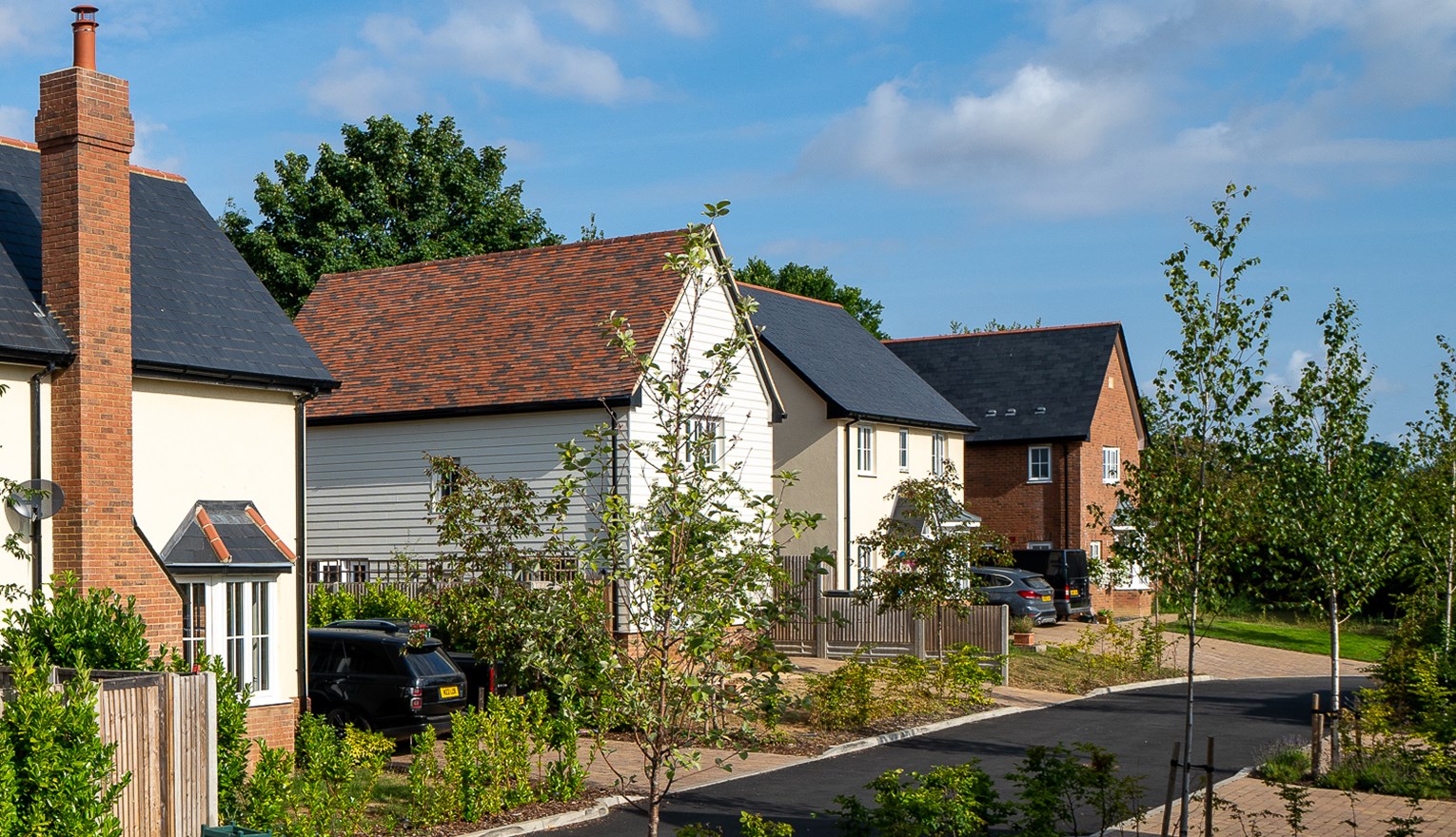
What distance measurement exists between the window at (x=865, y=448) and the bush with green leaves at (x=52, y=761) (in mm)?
25533

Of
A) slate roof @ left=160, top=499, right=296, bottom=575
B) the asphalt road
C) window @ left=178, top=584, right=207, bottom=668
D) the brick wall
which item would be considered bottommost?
the asphalt road

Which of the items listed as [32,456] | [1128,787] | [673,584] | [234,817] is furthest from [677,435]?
[32,456]

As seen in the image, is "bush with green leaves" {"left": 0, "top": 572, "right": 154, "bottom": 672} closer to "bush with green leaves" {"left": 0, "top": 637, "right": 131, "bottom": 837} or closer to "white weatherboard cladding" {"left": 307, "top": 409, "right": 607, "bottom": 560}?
"bush with green leaves" {"left": 0, "top": 637, "right": 131, "bottom": 837}

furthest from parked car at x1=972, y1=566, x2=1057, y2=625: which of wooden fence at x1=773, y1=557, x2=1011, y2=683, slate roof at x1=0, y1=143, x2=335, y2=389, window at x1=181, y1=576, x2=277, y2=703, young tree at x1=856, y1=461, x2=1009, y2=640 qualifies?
window at x1=181, y1=576, x2=277, y2=703

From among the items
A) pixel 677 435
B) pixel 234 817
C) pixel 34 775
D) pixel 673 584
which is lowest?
pixel 234 817

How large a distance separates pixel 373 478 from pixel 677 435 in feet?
64.5

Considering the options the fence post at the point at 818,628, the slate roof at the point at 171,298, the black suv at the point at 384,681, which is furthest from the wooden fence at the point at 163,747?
the fence post at the point at 818,628

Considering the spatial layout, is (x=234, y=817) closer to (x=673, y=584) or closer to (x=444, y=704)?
(x=444, y=704)

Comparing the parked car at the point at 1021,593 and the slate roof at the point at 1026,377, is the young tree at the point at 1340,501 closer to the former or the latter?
the parked car at the point at 1021,593

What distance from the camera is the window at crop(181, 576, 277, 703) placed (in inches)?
673

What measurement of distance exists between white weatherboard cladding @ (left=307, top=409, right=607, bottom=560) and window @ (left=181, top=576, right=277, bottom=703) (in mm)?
7956

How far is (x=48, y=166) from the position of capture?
16406 millimetres

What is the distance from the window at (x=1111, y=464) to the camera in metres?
45.3

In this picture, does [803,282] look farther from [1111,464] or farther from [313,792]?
[313,792]
